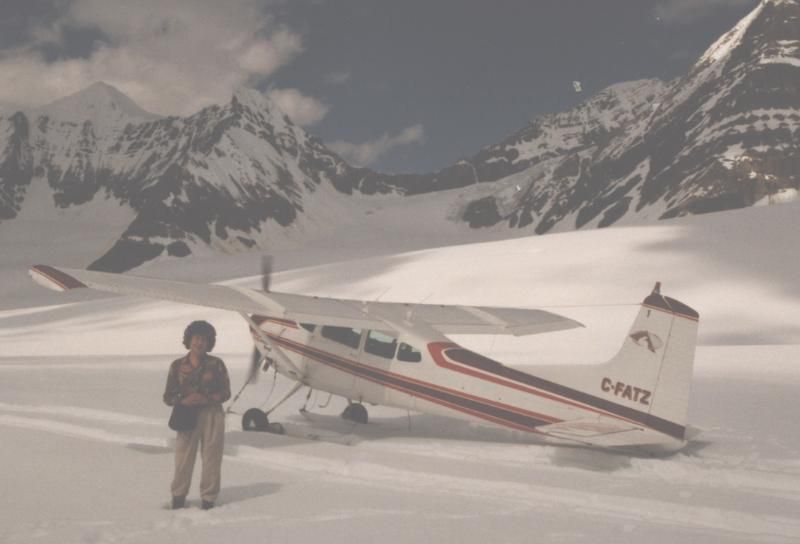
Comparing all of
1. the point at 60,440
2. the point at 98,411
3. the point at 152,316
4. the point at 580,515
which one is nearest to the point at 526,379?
the point at 580,515

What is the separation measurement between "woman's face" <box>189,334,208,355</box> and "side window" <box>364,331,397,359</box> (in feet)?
13.1

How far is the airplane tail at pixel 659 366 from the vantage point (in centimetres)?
775

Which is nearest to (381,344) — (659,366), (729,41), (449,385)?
(449,385)

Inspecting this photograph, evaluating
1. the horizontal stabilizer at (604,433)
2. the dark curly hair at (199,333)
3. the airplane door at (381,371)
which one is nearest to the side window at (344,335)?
the airplane door at (381,371)

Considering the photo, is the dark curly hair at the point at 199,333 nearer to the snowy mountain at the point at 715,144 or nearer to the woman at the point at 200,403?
the woman at the point at 200,403

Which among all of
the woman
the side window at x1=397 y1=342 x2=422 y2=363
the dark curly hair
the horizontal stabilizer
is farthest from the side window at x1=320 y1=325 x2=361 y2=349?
the dark curly hair

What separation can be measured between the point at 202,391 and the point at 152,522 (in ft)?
4.01

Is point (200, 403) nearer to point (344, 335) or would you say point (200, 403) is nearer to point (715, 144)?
point (344, 335)

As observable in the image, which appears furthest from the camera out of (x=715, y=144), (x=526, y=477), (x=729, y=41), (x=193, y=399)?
(x=729, y=41)

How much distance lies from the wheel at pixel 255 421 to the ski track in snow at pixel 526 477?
429 millimetres

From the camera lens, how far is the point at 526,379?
8.38m

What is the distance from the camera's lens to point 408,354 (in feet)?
30.3

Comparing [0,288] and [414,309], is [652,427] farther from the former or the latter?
[0,288]

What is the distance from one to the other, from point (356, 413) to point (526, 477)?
4139 millimetres
